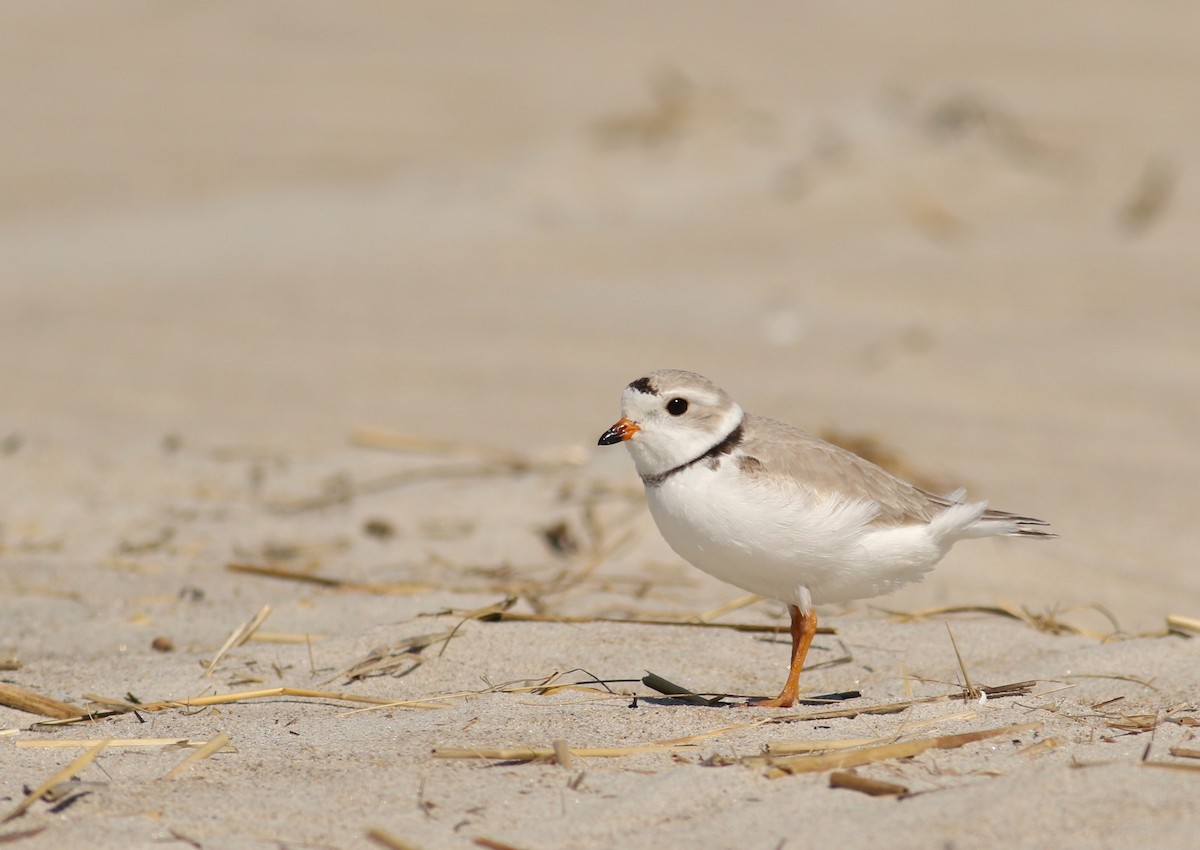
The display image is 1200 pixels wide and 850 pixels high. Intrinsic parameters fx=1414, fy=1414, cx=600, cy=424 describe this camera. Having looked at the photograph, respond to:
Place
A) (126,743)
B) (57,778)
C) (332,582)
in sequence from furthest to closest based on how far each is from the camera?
(332,582) < (126,743) < (57,778)

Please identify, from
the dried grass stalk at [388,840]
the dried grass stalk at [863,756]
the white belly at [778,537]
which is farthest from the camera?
the white belly at [778,537]

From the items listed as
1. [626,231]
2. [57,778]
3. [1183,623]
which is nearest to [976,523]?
[1183,623]

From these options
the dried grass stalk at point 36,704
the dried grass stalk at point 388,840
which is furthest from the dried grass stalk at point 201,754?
the dried grass stalk at point 388,840

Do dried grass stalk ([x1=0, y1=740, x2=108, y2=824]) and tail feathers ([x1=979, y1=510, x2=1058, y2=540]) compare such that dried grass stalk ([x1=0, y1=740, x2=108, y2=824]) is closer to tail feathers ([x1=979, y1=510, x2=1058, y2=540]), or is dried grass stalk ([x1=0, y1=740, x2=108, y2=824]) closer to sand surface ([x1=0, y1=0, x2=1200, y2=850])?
sand surface ([x1=0, y1=0, x2=1200, y2=850])

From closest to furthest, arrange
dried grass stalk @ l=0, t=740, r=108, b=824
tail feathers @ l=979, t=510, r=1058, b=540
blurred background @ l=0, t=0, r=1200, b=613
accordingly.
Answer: dried grass stalk @ l=0, t=740, r=108, b=824
tail feathers @ l=979, t=510, r=1058, b=540
blurred background @ l=0, t=0, r=1200, b=613

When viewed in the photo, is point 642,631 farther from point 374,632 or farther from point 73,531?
point 73,531

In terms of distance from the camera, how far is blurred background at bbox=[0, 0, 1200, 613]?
26.4 feet

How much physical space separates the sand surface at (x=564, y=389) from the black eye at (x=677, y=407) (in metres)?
0.78

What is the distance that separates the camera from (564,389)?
8.66 meters

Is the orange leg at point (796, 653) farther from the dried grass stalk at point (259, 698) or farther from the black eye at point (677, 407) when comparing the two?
the dried grass stalk at point (259, 698)

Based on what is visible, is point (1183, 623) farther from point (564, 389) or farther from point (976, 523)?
point (564, 389)

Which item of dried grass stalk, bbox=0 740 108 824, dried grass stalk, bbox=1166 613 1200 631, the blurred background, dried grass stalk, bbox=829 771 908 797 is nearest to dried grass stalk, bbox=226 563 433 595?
the blurred background

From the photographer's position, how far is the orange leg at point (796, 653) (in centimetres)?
380

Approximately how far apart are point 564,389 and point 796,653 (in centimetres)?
484
